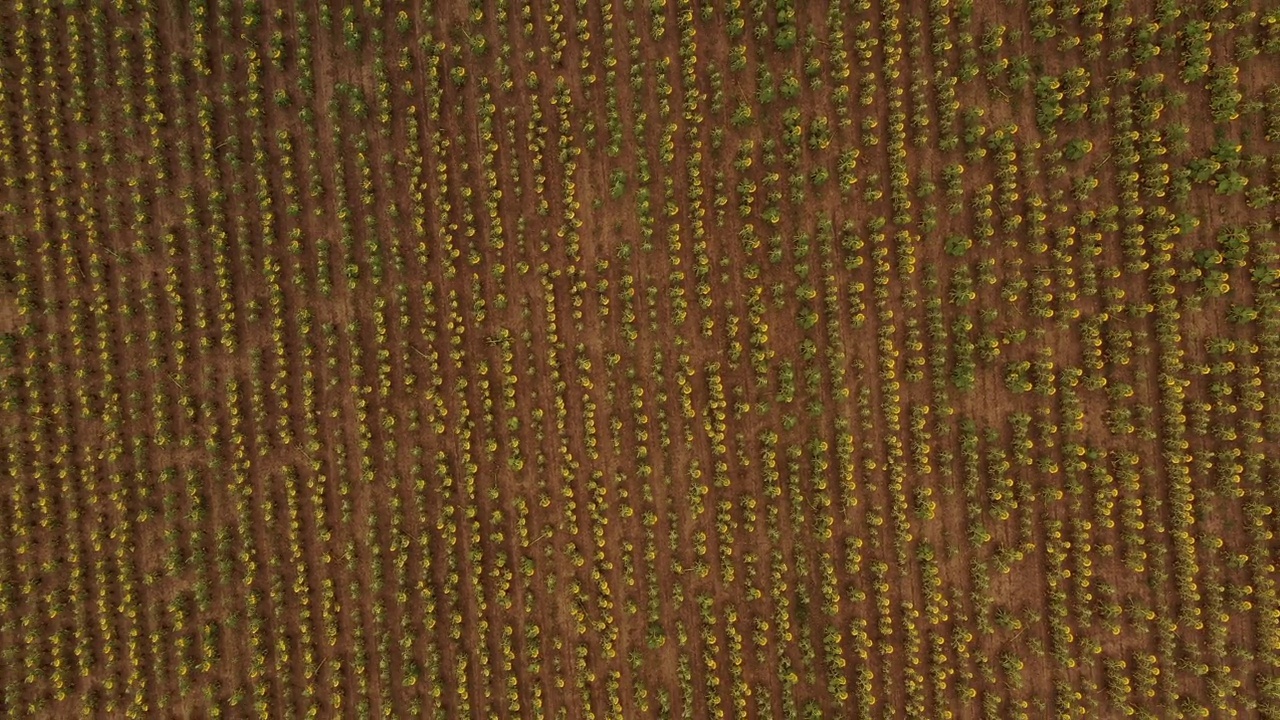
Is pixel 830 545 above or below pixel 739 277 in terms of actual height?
below

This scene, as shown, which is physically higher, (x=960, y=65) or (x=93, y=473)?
(x=960, y=65)

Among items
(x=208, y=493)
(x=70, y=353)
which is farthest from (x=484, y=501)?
(x=70, y=353)

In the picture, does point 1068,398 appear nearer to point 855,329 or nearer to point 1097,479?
point 1097,479

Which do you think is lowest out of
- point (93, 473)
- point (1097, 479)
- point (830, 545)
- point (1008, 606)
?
point (1008, 606)

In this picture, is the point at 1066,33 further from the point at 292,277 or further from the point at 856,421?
the point at 292,277

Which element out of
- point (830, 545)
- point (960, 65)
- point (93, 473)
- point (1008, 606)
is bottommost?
point (1008, 606)

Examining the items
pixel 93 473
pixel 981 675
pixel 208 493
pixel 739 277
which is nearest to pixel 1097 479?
pixel 981 675
